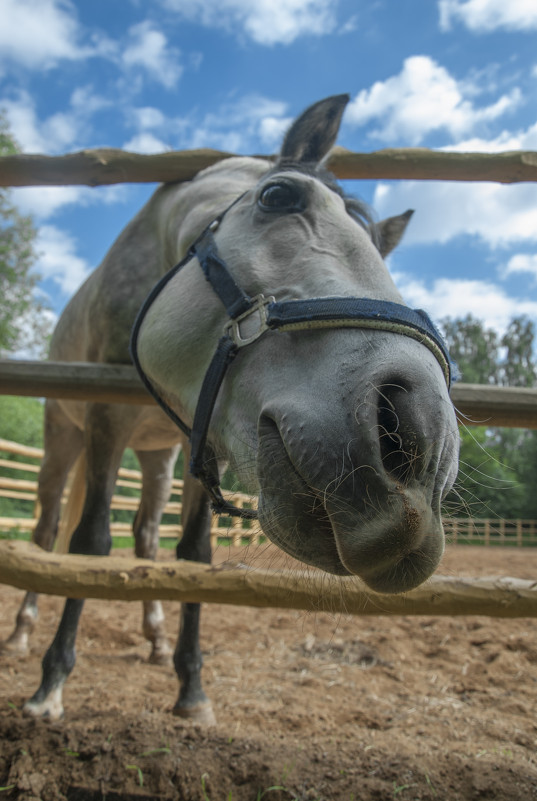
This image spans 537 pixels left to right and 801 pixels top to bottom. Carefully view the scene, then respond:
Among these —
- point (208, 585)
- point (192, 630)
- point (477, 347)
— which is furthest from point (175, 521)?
point (477, 347)

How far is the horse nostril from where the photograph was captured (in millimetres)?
928

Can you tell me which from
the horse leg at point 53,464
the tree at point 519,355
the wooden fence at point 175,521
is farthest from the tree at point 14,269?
the tree at point 519,355

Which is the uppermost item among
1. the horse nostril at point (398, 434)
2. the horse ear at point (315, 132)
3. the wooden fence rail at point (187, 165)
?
the wooden fence rail at point (187, 165)

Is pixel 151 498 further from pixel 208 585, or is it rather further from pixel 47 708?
pixel 208 585

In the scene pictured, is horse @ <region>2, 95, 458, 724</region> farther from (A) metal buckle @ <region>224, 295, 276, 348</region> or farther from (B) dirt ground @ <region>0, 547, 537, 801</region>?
(B) dirt ground @ <region>0, 547, 537, 801</region>

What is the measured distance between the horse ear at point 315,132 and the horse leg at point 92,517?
1392mm

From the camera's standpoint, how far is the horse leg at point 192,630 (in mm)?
2496

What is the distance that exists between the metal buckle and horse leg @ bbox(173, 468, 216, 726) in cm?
137

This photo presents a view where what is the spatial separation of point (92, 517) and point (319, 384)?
5.80 feet

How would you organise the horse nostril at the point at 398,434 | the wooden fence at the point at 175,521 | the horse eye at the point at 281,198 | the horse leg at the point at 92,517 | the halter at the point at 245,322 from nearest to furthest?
the horse nostril at the point at 398,434 < the halter at the point at 245,322 < the wooden fence at the point at 175,521 < the horse eye at the point at 281,198 < the horse leg at the point at 92,517

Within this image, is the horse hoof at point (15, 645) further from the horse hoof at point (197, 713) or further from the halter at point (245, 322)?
the halter at point (245, 322)

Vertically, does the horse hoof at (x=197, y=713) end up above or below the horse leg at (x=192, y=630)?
below

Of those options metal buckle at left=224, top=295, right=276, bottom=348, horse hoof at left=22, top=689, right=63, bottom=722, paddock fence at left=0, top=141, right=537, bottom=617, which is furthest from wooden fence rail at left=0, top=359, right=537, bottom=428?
horse hoof at left=22, top=689, right=63, bottom=722

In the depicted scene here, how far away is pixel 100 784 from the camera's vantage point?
1635mm
